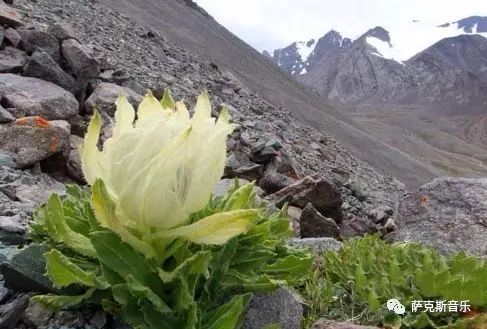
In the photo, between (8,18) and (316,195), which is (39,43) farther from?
(316,195)

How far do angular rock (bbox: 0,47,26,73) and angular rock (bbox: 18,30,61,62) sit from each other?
35cm

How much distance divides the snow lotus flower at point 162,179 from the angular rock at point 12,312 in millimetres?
689

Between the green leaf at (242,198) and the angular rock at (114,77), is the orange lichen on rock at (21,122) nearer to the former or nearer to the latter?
the green leaf at (242,198)

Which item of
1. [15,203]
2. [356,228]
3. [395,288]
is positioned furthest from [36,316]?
[356,228]

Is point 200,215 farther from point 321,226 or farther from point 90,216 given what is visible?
point 321,226

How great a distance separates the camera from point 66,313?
2.93 meters

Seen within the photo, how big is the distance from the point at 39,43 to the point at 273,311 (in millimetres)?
10874

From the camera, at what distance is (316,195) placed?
12.3 metres

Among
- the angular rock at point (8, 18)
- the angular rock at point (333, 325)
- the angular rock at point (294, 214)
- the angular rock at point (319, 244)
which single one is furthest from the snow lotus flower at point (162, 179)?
the angular rock at point (8, 18)

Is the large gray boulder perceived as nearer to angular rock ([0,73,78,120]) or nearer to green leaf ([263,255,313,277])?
angular rock ([0,73,78,120])

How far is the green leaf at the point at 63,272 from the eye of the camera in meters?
2.57

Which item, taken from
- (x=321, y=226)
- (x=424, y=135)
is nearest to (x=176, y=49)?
(x=321, y=226)

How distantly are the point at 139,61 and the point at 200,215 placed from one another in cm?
2071

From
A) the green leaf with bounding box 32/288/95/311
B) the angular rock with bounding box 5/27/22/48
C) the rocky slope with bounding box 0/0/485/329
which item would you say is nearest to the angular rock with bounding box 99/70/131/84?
the rocky slope with bounding box 0/0/485/329
